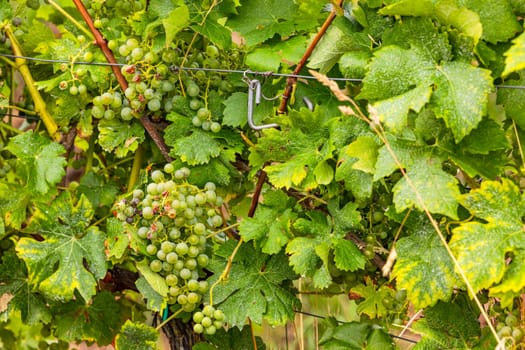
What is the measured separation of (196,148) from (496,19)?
80cm

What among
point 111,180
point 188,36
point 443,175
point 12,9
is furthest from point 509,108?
point 12,9

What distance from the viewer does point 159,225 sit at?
194 centimetres

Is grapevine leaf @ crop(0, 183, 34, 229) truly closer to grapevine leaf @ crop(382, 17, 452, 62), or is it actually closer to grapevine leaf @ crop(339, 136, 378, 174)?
grapevine leaf @ crop(339, 136, 378, 174)

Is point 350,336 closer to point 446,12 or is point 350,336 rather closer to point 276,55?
point 276,55

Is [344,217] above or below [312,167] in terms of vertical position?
below

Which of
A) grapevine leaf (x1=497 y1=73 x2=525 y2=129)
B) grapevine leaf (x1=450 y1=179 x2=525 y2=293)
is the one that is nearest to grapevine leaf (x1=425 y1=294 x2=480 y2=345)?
grapevine leaf (x1=450 y1=179 x2=525 y2=293)

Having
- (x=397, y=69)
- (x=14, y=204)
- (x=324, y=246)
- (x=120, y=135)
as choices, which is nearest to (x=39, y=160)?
(x=14, y=204)

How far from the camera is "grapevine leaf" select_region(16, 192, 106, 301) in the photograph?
2.04m

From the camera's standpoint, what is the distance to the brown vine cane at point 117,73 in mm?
2105

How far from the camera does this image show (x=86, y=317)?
2.44 m

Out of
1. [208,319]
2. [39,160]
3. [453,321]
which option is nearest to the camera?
[453,321]

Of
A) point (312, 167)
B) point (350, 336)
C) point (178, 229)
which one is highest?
point (312, 167)

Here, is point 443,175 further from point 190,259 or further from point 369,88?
point 190,259

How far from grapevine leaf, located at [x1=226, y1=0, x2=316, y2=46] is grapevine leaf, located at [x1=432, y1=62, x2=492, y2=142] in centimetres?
52
